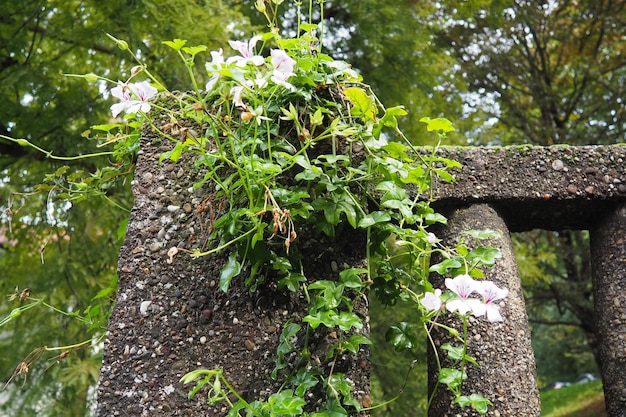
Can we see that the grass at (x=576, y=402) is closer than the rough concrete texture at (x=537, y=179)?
No

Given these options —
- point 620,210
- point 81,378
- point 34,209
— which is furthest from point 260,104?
point 34,209

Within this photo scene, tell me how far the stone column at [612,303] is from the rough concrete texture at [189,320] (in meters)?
0.65

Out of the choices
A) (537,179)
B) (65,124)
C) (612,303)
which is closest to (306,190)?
(537,179)

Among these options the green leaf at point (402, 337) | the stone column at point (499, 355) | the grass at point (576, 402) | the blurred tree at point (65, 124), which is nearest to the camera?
the green leaf at point (402, 337)

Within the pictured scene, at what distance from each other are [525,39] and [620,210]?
6.53m

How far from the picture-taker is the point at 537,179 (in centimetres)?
156

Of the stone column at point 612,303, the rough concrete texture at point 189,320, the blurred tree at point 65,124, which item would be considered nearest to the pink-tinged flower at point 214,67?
the rough concrete texture at point 189,320

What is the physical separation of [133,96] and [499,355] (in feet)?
3.08

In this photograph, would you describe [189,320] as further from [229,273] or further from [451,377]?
[451,377]

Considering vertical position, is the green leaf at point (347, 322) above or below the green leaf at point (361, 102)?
below

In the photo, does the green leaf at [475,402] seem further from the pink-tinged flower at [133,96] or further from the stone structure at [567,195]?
the pink-tinged flower at [133,96]

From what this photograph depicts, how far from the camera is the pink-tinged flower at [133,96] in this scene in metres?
1.21

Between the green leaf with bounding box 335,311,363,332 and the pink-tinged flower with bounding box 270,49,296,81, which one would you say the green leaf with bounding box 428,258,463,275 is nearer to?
the green leaf with bounding box 335,311,363,332

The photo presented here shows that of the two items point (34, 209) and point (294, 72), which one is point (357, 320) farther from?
point (34, 209)
